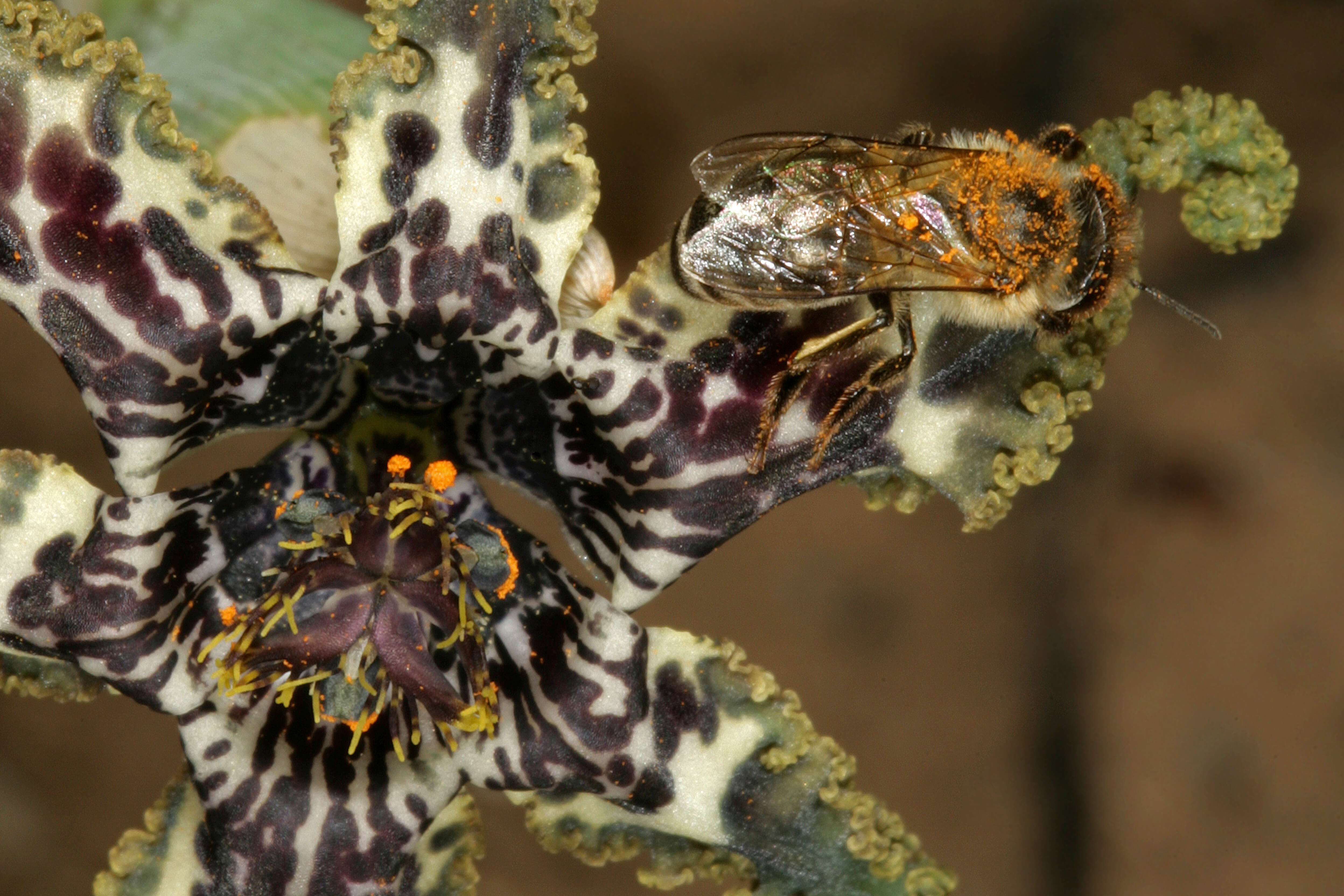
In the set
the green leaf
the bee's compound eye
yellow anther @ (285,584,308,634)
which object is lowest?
yellow anther @ (285,584,308,634)

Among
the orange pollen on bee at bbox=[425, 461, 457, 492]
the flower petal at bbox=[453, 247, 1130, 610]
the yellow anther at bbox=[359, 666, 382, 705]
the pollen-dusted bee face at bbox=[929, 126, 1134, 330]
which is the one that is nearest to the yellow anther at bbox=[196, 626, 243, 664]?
the yellow anther at bbox=[359, 666, 382, 705]

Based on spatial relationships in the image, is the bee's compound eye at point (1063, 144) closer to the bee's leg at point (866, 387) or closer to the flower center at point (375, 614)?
the bee's leg at point (866, 387)

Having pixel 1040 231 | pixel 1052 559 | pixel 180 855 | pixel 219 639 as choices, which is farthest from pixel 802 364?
pixel 1052 559

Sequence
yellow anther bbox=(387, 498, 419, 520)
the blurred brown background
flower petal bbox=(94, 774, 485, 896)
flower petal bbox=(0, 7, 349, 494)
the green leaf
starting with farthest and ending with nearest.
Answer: the blurred brown background < the green leaf < flower petal bbox=(94, 774, 485, 896) < yellow anther bbox=(387, 498, 419, 520) < flower petal bbox=(0, 7, 349, 494)

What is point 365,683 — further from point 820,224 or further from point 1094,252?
point 1094,252

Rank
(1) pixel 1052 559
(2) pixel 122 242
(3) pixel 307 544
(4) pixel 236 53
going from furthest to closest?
(1) pixel 1052 559 < (4) pixel 236 53 < (3) pixel 307 544 < (2) pixel 122 242

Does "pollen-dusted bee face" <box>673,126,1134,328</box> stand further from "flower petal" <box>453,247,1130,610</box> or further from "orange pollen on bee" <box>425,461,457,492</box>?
"orange pollen on bee" <box>425,461,457,492</box>

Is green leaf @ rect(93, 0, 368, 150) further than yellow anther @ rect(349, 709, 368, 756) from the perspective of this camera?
Yes

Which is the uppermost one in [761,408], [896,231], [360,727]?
[896,231]
